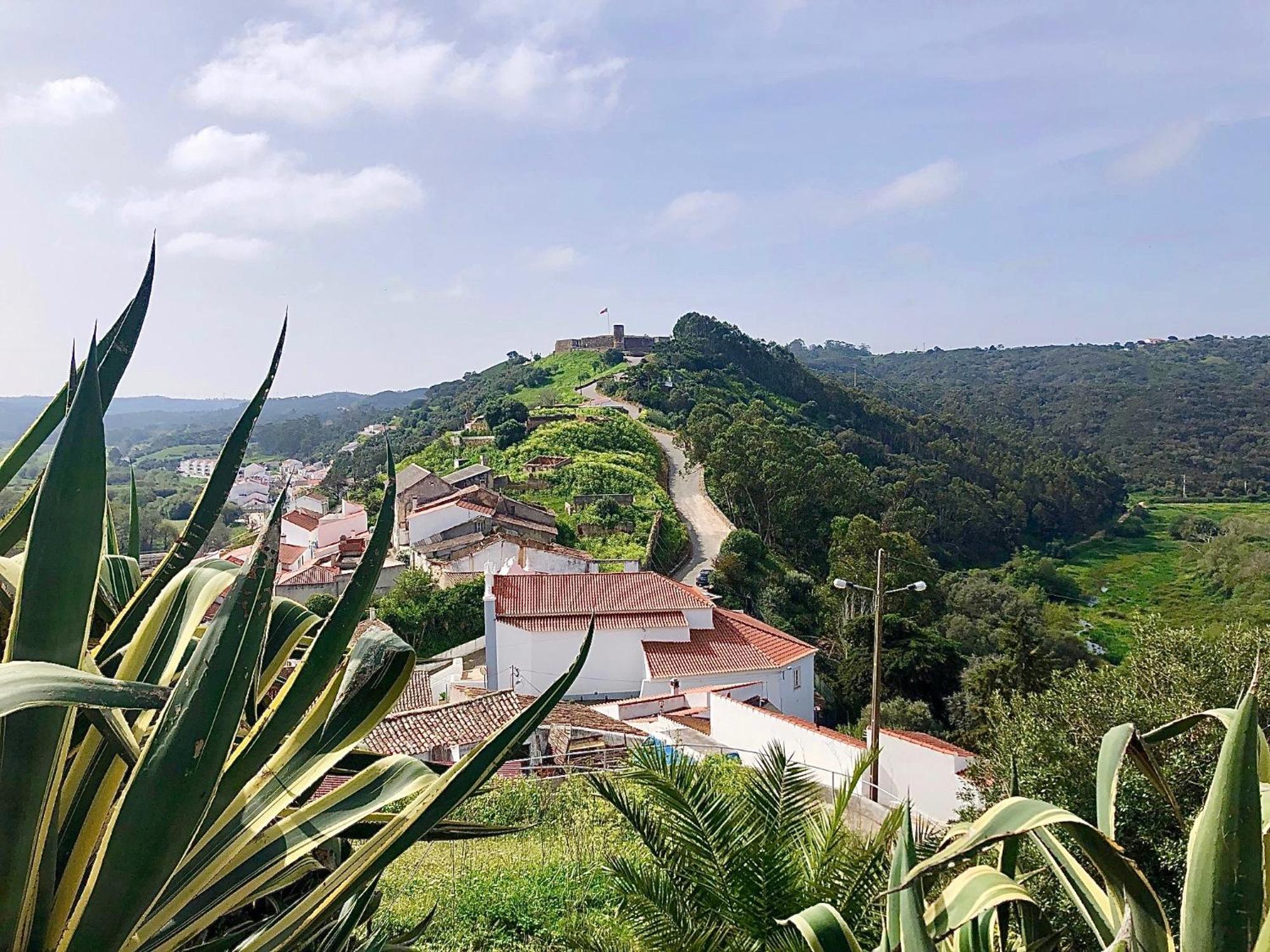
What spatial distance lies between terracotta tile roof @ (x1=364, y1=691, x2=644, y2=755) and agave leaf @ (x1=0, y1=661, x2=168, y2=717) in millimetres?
9745

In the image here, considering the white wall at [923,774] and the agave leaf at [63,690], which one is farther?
the white wall at [923,774]

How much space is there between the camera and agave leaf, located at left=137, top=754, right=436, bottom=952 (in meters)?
1.15

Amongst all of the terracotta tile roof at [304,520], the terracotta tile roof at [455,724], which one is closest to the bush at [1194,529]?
the terracotta tile roof at [304,520]

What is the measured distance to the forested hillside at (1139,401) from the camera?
260 feet

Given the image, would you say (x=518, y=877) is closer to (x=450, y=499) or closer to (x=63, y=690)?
(x=63, y=690)

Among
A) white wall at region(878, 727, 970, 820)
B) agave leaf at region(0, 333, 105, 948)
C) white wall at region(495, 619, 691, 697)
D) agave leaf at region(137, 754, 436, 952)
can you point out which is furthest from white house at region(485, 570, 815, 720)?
agave leaf at region(0, 333, 105, 948)

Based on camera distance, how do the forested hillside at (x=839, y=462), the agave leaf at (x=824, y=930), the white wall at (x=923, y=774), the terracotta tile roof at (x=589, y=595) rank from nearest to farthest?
the agave leaf at (x=824, y=930), the white wall at (x=923, y=774), the terracotta tile roof at (x=589, y=595), the forested hillside at (x=839, y=462)

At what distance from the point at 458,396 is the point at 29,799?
80.3m

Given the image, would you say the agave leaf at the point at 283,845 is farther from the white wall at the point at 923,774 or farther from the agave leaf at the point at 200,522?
the white wall at the point at 923,774

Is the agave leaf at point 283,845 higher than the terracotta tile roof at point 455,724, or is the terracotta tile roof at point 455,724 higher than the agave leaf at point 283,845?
the agave leaf at point 283,845

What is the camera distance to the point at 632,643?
2022 centimetres

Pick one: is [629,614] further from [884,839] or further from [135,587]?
[135,587]

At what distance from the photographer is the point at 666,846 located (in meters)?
3.83

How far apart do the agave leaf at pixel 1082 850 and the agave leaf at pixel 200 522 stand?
118 cm
